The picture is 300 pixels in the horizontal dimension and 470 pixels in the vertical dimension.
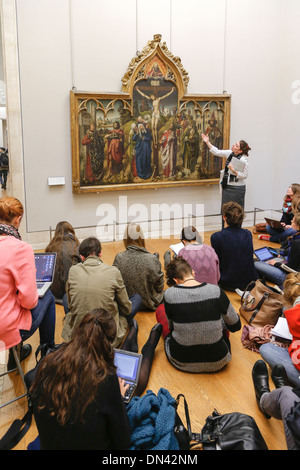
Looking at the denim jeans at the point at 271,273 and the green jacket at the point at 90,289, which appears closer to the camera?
the green jacket at the point at 90,289

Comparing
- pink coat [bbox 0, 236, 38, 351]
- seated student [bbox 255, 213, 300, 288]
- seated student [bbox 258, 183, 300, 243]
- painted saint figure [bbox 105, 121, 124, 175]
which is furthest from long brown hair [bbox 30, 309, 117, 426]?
painted saint figure [bbox 105, 121, 124, 175]

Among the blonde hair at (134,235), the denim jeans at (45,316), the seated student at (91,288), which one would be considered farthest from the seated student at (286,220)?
the denim jeans at (45,316)

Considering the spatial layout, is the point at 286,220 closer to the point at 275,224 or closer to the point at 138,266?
the point at 275,224

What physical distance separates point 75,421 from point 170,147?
315 inches

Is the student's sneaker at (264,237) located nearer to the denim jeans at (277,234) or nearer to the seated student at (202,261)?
the denim jeans at (277,234)

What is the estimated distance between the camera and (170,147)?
31.6 feet

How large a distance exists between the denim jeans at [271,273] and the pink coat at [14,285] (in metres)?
4.29

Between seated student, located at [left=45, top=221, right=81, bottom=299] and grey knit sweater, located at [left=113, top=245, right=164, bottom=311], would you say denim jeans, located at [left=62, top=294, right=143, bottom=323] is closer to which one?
grey knit sweater, located at [left=113, top=245, right=164, bottom=311]

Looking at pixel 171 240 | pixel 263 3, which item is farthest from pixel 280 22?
pixel 171 240

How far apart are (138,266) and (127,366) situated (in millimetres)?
1725

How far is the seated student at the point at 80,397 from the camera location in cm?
232

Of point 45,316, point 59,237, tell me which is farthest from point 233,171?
point 45,316

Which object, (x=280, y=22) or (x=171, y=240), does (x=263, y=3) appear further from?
(x=171, y=240)

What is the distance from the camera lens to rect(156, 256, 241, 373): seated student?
392cm
